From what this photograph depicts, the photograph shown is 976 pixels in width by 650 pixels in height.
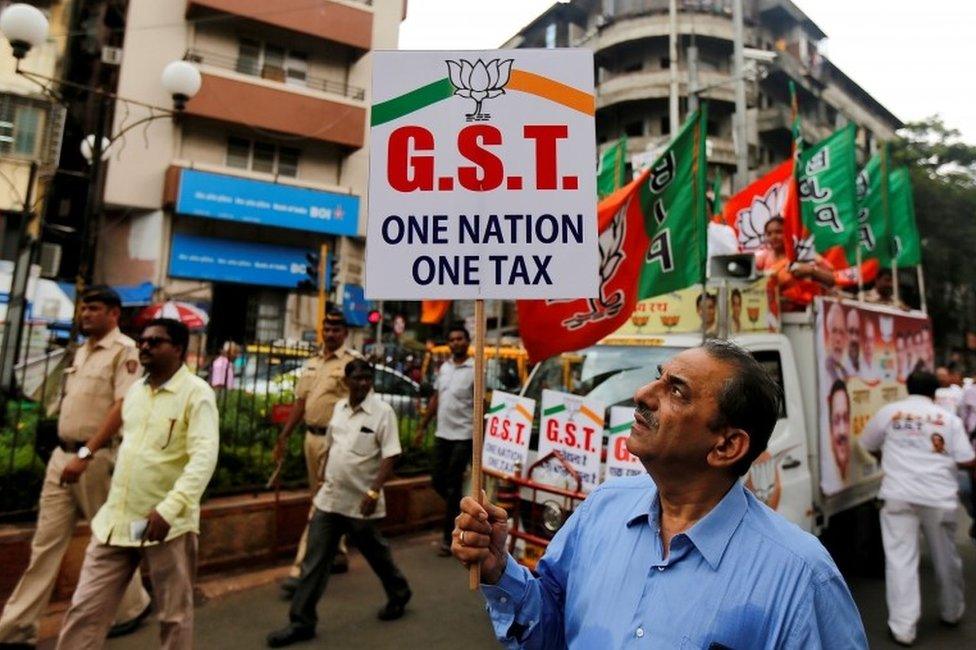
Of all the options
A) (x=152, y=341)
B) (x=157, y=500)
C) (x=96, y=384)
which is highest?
(x=152, y=341)

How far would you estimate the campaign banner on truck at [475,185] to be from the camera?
1900 mm

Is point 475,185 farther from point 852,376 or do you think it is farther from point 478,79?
point 852,376

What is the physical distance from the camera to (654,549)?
1412 millimetres

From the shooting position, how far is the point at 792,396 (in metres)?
4.42

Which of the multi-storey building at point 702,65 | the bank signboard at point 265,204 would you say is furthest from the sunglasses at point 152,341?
the multi-storey building at point 702,65

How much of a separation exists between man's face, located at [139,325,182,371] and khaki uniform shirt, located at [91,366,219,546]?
96 mm

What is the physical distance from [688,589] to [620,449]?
2.23 meters

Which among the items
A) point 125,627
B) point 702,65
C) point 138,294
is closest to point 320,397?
point 125,627

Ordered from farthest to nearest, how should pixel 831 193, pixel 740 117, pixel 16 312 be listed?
pixel 740 117
pixel 831 193
pixel 16 312

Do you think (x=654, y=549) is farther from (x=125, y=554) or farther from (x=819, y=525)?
(x=819, y=525)

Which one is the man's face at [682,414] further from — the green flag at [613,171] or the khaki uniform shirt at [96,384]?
the green flag at [613,171]

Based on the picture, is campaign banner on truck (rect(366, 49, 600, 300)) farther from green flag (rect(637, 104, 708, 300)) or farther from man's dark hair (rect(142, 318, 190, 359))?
green flag (rect(637, 104, 708, 300))

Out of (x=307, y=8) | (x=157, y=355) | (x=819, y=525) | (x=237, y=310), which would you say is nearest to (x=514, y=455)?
(x=157, y=355)

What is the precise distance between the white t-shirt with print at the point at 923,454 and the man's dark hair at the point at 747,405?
3.71 metres
